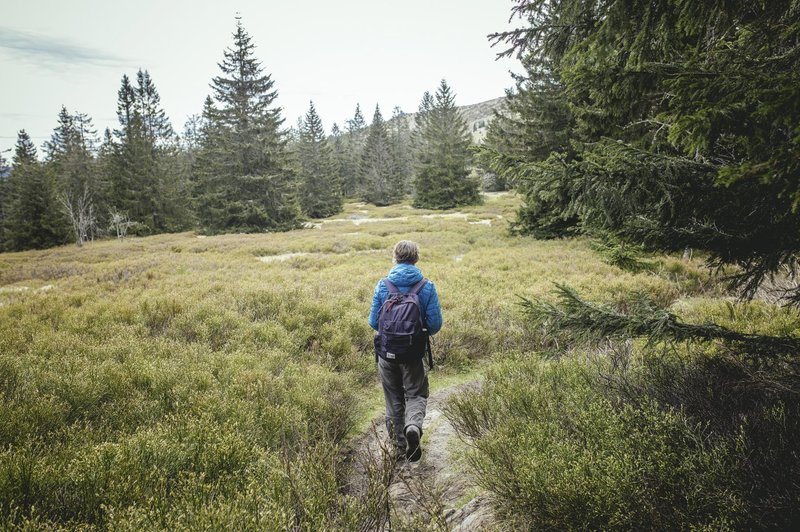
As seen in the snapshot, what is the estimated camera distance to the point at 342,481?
368 cm

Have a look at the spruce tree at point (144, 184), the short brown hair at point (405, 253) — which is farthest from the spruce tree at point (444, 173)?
the short brown hair at point (405, 253)

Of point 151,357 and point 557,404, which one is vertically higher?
point 151,357

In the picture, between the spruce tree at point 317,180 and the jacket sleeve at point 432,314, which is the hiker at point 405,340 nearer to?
the jacket sleeve at point 432,314

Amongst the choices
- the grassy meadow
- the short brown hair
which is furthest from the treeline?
the short brown hair

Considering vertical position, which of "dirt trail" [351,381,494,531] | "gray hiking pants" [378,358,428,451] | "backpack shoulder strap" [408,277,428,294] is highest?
"backpack shoulder strap" [408,277,428,294]

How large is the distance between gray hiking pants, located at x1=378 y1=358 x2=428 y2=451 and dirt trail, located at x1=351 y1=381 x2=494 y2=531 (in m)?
0.25

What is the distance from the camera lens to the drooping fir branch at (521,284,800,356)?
2.91 m

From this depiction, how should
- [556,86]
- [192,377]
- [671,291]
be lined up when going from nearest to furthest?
[192,377]
[671,291]
[556,86]

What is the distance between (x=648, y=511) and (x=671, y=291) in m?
8.44

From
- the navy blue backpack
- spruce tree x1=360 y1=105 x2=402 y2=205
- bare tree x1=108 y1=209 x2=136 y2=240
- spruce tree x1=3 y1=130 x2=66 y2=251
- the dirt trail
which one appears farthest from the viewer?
spruce tree x1=360 y1=105 x2=402 y2=205

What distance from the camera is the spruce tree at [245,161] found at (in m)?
31.9

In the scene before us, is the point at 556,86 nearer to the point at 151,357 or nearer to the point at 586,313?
the point at 586,313

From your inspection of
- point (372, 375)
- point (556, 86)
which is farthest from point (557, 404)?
point (556, 86)

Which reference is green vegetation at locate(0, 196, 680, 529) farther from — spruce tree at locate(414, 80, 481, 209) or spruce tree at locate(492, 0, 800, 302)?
spruce tree at locate(414, 80, 481, 209)
